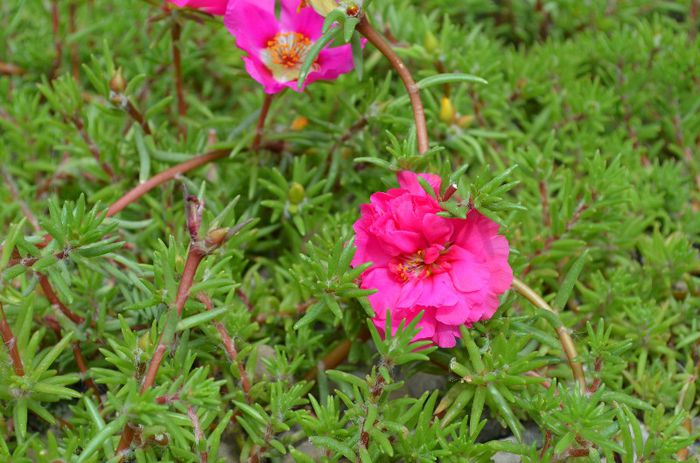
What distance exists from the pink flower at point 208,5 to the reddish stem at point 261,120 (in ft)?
0.80

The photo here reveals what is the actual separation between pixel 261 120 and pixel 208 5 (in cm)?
35

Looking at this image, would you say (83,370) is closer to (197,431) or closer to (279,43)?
(197,431)

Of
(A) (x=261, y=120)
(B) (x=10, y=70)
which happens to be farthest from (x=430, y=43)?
(B) (x=10, y=70)

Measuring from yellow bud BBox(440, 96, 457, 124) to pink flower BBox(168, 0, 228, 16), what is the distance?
0.70 meters

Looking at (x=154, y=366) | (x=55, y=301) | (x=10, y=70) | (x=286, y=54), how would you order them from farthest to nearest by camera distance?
(x=10, y=70) → (x=286, y=54) → (x=55, y=301) → (x=154, y=366)

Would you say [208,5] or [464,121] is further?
[464,121]

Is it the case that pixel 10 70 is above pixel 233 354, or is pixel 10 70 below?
above

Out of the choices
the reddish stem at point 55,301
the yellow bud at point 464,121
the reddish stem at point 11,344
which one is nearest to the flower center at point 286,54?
the yellow bud at point 464,121

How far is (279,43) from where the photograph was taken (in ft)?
6.26

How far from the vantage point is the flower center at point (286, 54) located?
1865 mm

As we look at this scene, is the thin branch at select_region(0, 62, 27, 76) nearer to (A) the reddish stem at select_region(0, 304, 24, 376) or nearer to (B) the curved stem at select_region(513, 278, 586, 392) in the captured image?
(A) the reddish stem at select_region(0, 304, 24, 376)

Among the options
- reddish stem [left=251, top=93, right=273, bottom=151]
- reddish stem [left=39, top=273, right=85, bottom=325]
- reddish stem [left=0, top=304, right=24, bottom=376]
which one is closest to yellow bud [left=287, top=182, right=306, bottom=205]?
reddish stem [left=251, top=93, right=273, bottom=151]

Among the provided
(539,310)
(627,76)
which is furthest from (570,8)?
(539,310)

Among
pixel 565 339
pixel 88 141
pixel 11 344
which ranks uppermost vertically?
pixel 88 141
